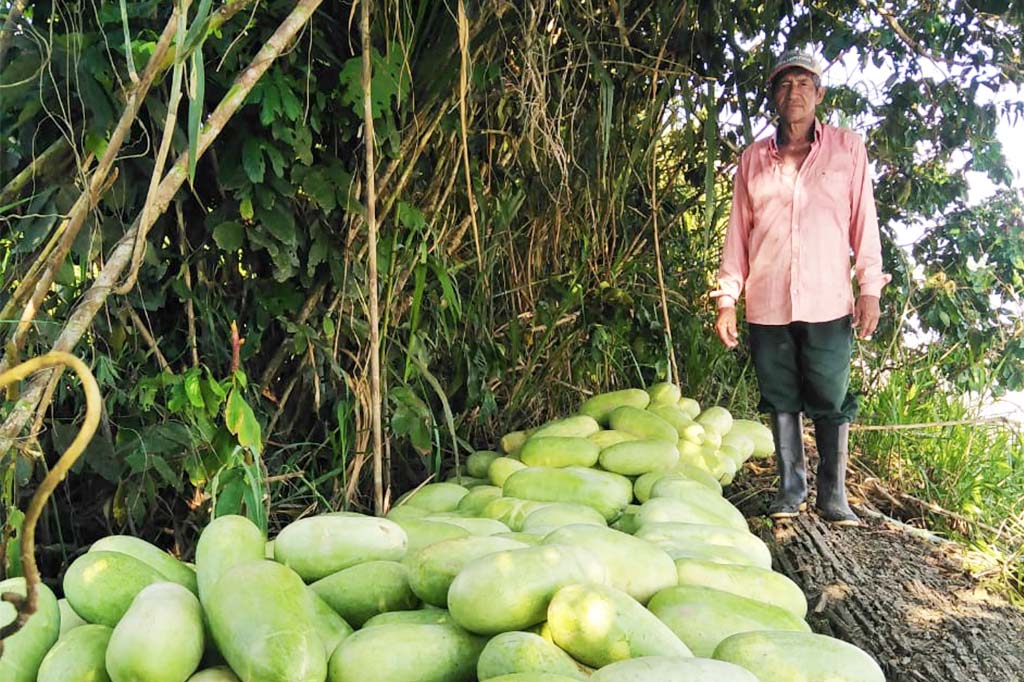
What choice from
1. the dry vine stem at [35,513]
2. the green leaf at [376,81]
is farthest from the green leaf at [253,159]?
the dry vine stem at [35,513]

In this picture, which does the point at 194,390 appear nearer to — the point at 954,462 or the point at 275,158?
the point at 275,158

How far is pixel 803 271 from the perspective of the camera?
2.86 m

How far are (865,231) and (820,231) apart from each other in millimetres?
164

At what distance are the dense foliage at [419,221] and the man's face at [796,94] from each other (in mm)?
252

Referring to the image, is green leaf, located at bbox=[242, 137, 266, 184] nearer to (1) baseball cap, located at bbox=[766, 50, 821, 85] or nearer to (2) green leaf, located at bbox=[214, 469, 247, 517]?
(2) green leaf, located at bbox=[214, 469, 247, 517]

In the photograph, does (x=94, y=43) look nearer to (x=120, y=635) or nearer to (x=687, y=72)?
(x=120, y=635)

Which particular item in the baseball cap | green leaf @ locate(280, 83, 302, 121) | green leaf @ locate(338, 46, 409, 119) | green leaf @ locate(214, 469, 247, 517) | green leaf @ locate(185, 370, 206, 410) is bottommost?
green leaf @ locate(214, 469, 247, 517)

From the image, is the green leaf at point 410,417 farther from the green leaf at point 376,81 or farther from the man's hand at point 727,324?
the man's hand at point 727,324

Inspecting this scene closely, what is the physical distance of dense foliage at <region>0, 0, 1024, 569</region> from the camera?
1761mm

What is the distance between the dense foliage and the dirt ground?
1.12m

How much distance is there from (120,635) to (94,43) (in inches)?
48.8

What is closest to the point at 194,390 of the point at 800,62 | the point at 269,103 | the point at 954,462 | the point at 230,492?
the point at 230,492

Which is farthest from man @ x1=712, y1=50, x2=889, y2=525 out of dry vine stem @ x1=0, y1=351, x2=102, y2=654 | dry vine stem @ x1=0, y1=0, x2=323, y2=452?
dry vine stem @ x1=0, y1=351, x2=102, y2=654

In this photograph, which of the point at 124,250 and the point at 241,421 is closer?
the point at 124,250
